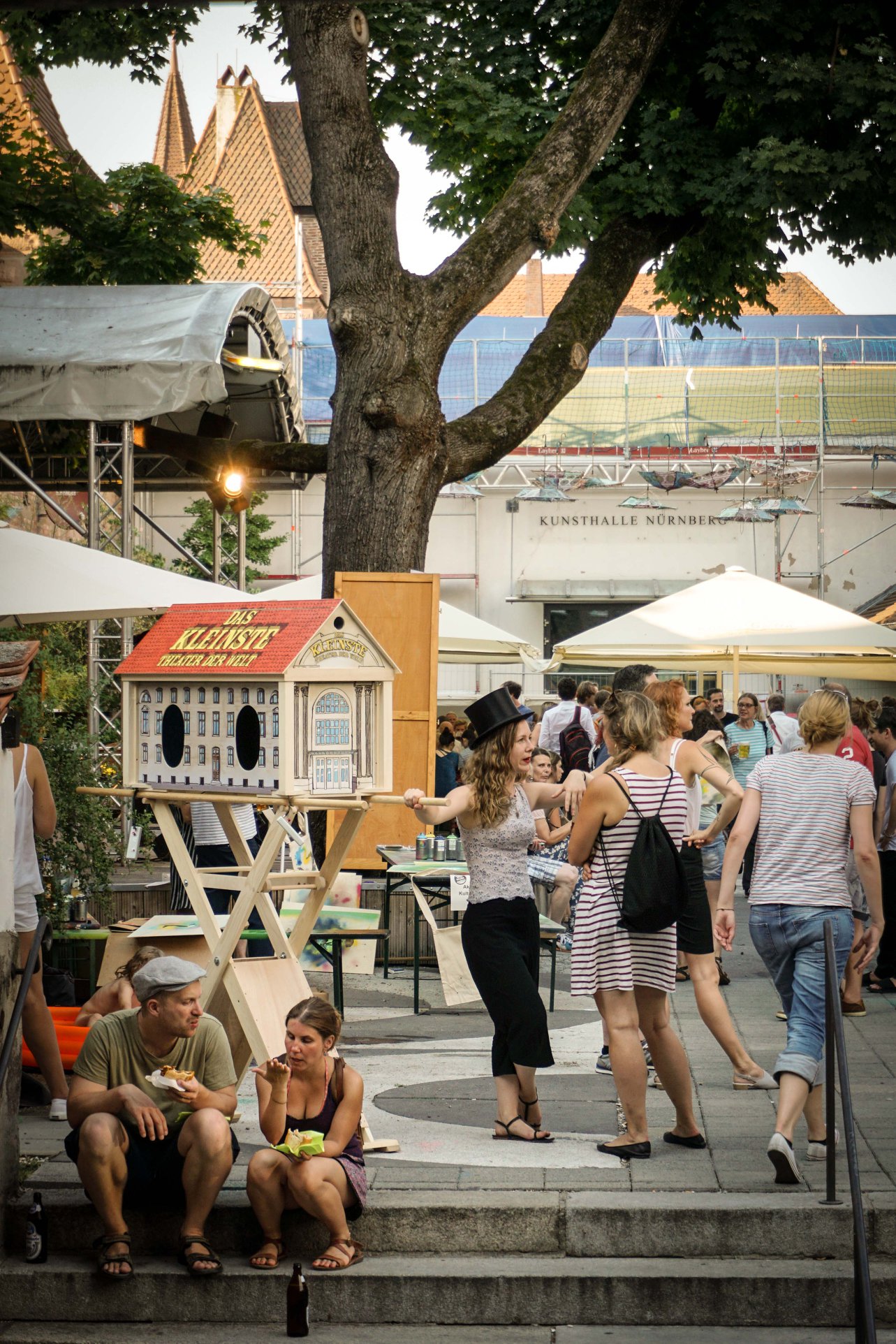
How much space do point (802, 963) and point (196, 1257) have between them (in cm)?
256

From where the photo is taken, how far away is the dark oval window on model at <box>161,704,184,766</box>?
6.50 m

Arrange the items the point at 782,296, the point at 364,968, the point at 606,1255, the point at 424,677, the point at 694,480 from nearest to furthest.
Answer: the point at 606,1255
the point at 364,968
the point at 424,677
the point at 694,480
the point at 782,296

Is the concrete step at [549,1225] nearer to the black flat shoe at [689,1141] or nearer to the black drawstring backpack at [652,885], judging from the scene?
the black flat shoe at [689,1141]

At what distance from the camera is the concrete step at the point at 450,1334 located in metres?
4.96

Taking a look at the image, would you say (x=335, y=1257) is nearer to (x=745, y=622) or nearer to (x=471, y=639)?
(x=745, y=622)

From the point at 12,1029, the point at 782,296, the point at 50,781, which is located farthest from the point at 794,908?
A: the point at 782,296

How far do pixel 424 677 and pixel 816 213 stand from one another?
5.17m

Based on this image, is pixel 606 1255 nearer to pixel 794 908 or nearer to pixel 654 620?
pixel 794 908

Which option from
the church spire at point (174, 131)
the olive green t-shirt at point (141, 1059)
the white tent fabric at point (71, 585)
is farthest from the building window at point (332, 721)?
the church spire at point (174, 131)

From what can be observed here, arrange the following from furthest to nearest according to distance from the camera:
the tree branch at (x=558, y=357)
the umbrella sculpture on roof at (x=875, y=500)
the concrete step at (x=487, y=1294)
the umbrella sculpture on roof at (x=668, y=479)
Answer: the umbrella sculpture on roof at (x=668, y=479), the umbrella sculpture on roof at (x=875, y=500), the tree branch at (x=558, y=357), the concrete step at (x=487, y=1294)

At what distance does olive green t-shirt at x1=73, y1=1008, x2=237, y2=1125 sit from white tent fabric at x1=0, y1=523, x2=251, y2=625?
3648 mm

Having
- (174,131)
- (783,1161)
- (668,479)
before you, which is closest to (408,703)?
(783,1161)

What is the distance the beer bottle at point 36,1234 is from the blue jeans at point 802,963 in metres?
2.77

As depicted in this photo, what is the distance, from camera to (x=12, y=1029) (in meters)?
5.50
